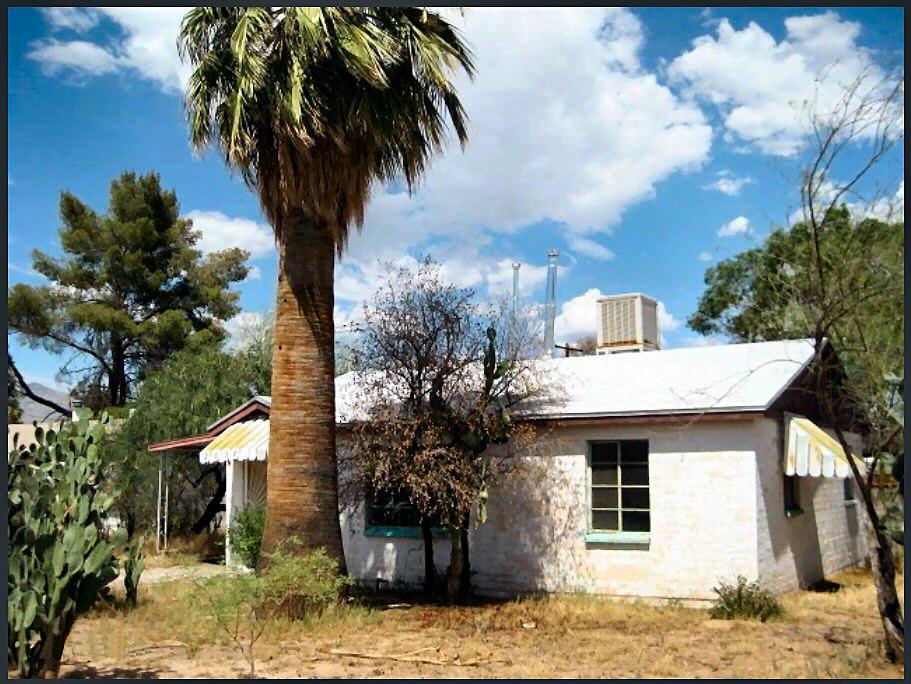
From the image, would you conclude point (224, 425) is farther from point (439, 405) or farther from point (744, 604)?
point (744, 604)

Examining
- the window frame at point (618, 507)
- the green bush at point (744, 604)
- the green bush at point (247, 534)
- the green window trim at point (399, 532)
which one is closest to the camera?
the green bush at point (744, 604)

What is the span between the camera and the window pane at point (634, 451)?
531 inches

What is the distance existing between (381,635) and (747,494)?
Answer: 5.45 m

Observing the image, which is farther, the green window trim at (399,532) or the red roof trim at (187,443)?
the red roof trim at (187,443)

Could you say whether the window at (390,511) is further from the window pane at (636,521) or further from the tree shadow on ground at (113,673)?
the tree shadow on ground at (113,673)

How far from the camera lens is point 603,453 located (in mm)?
13797

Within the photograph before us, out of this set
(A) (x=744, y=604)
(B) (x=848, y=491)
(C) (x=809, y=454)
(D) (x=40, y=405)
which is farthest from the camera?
(D) (x=40, y=405)

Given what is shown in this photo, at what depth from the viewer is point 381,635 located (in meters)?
11.0

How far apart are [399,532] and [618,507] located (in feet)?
12.8

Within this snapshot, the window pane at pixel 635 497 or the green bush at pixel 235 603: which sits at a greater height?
the window pane at pixel 635 497

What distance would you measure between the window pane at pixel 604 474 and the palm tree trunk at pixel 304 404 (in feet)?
13.2

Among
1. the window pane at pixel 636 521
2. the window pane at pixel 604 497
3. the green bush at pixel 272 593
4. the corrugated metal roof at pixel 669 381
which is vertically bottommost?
the green bush at pixel 272 593

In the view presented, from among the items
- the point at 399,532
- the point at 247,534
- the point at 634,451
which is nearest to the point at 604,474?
the point at 634,451

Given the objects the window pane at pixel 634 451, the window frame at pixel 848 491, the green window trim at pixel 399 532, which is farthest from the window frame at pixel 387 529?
the window frame at pixel 848 491
